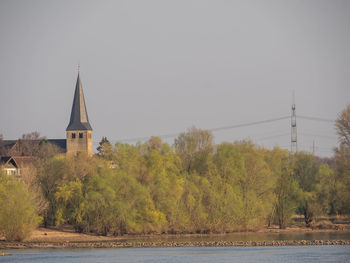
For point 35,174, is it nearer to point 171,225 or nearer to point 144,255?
point 171,225

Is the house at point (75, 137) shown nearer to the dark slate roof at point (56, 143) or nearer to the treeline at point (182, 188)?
the dark slate roof at point (56, 143)

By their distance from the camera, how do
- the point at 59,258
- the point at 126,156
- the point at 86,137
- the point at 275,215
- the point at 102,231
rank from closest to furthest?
the point at 59,258 < the point at 102,231 < the point at 126,156 < the point at 275,215 < the point at 86,137

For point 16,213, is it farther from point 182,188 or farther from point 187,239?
point 182,188

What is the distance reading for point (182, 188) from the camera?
8088 cm

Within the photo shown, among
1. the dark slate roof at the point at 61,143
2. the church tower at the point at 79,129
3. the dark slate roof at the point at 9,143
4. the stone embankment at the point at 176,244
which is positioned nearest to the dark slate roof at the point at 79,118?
the church tower at the point at 79,129

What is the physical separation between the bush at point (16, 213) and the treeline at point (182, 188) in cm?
242

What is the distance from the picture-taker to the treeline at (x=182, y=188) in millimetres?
78125

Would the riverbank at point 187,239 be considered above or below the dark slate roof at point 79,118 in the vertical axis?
below

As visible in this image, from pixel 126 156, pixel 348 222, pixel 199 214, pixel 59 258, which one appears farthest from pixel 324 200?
pixel 59 258

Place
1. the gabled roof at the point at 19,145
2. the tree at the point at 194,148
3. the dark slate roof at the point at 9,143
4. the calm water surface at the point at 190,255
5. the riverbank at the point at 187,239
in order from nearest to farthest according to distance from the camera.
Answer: the calm water surface at the point at 190,255
the riverbank at the point at 187,239
the tree at the point at 194,148
the gabled roof at the point at 19,145
the dark slate roof at the point at 9,143

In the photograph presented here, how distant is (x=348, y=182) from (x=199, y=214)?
20807 mm

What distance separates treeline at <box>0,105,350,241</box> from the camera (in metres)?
78.1

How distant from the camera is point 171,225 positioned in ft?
265

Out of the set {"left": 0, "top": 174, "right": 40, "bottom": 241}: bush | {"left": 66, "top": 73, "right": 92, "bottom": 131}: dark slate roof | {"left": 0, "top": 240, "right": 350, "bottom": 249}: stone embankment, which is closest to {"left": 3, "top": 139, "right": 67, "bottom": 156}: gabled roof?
{"left": 66, "top": 73, "right": 92, "bottom": 131}: dark slate roof
